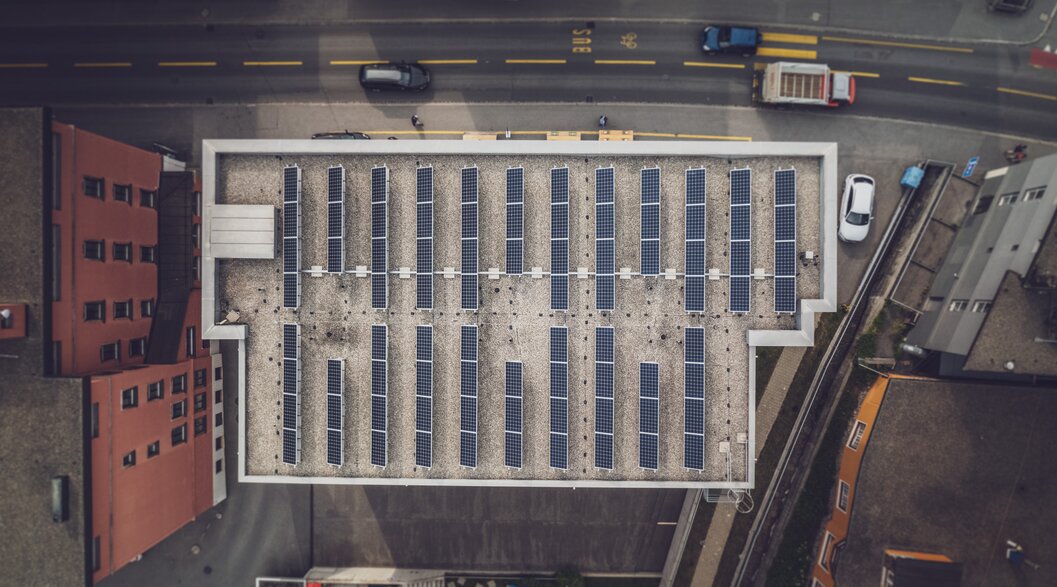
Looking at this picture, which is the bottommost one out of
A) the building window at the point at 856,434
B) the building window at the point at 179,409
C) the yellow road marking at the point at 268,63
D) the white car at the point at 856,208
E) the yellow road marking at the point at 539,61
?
the building window at the point at 856,434

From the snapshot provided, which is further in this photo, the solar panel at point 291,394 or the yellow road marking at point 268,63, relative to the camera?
the yellow road marking at point 268,63

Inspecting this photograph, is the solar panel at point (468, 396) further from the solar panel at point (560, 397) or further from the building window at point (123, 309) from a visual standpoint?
the building window at point (123, 309)

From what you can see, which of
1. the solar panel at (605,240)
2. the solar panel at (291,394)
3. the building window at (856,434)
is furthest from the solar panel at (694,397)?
the solar panel at (291,394)

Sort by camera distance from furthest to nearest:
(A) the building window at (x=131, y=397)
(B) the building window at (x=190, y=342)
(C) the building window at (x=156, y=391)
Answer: (B) the building window at (x=190, y=342) < (C) the building window at (x=156, y=391) < (A) the building window at (x=131, y=397)

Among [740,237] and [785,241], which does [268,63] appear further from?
[785,241]

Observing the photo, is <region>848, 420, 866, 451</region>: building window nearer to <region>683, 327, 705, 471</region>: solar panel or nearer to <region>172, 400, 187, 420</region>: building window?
<region>683, 327, 705, 471</region>: solar panel

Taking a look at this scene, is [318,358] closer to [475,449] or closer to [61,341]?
[475,449]

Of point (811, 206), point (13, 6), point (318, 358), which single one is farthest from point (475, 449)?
point (13, 6)
